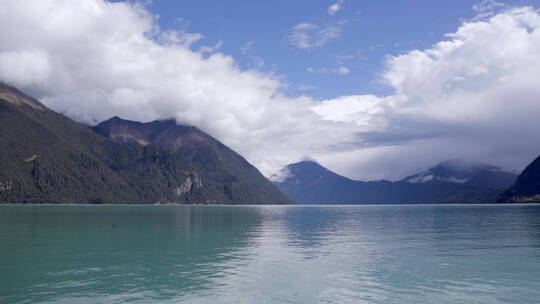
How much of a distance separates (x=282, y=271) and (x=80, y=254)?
33.7 metres

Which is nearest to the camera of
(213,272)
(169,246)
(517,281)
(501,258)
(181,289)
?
(181,289)

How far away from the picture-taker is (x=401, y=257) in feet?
206

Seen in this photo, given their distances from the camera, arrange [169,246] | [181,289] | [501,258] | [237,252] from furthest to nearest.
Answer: [169,246] < [237,252] < [501,258] < [181,289]

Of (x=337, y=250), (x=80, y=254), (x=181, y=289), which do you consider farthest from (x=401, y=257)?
(x=80, y=254)

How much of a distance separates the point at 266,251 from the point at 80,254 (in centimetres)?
2996

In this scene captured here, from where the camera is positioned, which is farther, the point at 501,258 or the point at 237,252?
the point at 237,252

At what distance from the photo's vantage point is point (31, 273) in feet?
158

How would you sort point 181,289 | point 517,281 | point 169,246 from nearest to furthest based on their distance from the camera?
1. point 181,289
2. point 517,281
3. point 169,246

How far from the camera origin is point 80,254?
63656mm

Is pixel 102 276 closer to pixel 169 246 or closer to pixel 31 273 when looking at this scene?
pixel 31 273

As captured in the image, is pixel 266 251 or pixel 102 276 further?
pixel 266 251

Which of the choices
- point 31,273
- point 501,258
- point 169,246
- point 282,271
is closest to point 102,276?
point 31,273

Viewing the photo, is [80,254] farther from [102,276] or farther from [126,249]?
[102,276]

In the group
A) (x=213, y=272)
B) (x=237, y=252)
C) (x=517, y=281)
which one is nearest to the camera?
(x=517, y=281)
